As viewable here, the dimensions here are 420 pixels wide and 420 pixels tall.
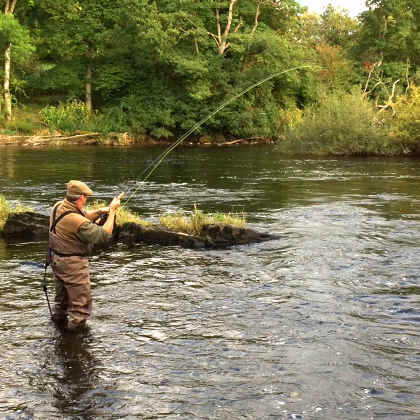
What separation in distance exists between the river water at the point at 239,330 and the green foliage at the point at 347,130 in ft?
43.6

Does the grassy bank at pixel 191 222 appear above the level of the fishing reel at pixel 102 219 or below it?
below

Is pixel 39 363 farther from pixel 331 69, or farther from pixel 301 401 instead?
pixel 331 69

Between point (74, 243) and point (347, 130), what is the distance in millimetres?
22163

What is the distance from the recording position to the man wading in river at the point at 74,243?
6488 mm

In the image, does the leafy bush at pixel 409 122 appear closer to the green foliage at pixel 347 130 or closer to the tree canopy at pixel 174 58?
the green foliage at pixel 347 130

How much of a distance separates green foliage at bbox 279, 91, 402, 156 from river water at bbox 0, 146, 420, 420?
1330 cm

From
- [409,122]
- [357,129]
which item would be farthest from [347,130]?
[409,122]

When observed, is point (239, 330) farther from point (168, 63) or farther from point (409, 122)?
point (168, 63)

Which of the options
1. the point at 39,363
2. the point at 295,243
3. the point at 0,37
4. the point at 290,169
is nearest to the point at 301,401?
the point at 39,363

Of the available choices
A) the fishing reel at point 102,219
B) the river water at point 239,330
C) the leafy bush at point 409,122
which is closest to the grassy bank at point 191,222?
the river water at point 239,330

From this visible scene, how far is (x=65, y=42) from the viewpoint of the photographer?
40656 millimetres

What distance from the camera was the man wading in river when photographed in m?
6.49

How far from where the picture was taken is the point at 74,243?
261 inches

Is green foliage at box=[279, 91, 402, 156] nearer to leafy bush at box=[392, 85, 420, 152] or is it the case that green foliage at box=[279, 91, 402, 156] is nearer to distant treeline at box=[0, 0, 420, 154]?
leafy bush at box=[392, 85, 420, 152]
